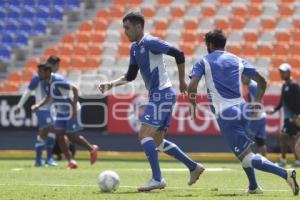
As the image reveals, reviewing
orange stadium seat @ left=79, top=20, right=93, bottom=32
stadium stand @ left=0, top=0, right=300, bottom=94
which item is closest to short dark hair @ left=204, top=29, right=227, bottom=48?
stadium stand @ left=0, top=0, right=300, bottom=94

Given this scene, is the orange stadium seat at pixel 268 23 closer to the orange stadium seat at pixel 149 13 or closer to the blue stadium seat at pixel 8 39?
the orange stadium seat at pixel 149 13

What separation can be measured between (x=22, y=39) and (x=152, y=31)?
4.79 metres

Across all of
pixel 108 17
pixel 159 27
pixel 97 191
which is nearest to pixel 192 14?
pixel 159 27

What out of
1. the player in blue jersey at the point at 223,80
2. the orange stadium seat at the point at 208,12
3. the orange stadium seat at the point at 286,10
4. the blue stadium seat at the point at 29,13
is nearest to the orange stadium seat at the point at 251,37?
the orange stadium seat at the point at 286,10

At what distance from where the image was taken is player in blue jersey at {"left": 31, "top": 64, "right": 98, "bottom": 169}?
19984 mm

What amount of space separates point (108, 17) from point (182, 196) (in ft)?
66.6

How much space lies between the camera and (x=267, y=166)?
11.5m

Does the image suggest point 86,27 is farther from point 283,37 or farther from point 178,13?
point 283,37

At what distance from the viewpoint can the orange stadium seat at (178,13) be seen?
3041 cm

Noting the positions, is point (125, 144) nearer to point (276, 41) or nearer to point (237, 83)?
point (276, 41)

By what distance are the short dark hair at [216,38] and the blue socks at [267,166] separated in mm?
1616

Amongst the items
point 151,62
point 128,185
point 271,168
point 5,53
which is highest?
point 5,53

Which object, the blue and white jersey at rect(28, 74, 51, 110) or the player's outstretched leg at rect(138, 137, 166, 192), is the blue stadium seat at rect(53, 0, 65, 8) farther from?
the player's outstretched leg at rect(138, 137, 166, 192)

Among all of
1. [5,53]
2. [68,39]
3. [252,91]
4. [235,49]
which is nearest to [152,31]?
[68,39]
